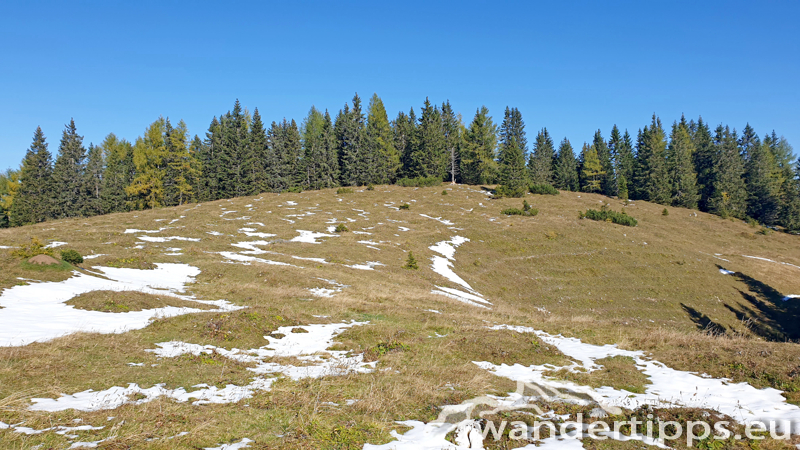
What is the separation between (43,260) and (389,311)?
15.6m

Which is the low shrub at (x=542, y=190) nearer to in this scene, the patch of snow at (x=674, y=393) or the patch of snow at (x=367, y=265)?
the patch of snow at (x=367, y=265)

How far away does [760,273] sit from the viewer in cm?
4484

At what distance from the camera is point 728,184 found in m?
88.4

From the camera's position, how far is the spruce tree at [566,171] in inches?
4412

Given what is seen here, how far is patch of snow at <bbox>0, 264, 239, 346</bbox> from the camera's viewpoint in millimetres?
11352

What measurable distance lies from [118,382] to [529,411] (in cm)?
836

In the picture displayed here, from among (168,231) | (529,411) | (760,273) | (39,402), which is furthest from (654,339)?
(760,273)

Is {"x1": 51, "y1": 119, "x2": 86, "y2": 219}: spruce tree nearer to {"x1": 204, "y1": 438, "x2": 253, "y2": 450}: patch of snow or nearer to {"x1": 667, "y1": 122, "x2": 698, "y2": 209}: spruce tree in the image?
{"x1": 204, "y1": 438, "x2": 253, "y2": 450}: patch of snow

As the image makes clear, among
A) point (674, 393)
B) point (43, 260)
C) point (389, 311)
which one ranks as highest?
point (43, 260)

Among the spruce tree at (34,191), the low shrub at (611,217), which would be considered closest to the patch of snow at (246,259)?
the low shrub at (611,217)

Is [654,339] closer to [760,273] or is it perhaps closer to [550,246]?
[550,246]

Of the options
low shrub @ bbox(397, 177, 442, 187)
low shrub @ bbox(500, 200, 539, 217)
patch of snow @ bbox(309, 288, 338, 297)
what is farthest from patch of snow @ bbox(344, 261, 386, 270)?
low shrub @ bbox(397, 177, 442, 187)

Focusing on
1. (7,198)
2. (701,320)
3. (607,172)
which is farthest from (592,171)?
(7,198)

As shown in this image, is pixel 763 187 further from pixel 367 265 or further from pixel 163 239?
pixel 163 239
